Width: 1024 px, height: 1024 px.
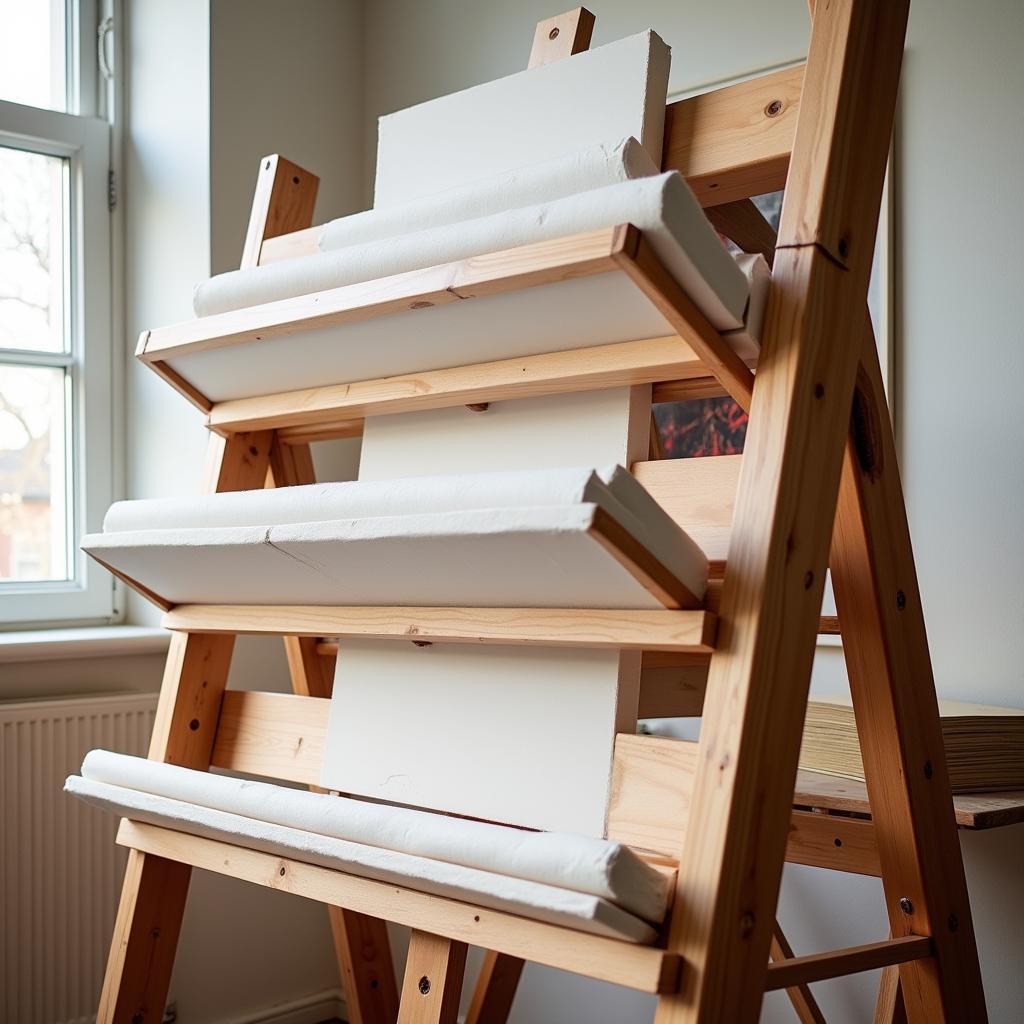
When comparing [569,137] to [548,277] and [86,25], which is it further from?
[86,25]

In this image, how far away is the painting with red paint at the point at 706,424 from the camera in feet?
5.98

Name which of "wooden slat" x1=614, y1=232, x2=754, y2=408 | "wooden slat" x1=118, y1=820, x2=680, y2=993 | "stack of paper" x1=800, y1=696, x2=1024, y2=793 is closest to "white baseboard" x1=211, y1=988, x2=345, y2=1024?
"wooden slat" x1=118, y1=820, x2=680, y2=993

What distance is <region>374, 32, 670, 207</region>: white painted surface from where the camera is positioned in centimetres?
101

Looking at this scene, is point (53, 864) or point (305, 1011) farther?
point (305, 1011)

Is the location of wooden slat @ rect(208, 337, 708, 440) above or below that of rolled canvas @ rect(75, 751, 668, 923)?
above

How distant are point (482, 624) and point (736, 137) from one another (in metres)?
0.46

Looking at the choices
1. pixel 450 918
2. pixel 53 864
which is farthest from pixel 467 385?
pixel 53 864

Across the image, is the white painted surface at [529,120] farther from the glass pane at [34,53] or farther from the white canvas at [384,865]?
the glass pane at [34,53]

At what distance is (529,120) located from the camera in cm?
109

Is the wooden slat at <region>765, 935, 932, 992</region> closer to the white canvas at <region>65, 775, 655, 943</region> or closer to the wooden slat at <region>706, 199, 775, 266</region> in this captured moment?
the white canvas at <region>65, 775, 655, 943</region>

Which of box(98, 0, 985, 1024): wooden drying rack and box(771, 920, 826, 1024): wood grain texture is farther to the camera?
box(771, 920, 826, 1024): wood grain texture

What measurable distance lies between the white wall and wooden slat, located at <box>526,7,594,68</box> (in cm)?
71

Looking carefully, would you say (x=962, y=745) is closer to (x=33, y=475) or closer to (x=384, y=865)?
(x=384, y=865)

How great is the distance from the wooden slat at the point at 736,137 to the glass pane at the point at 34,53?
168 centimetres
